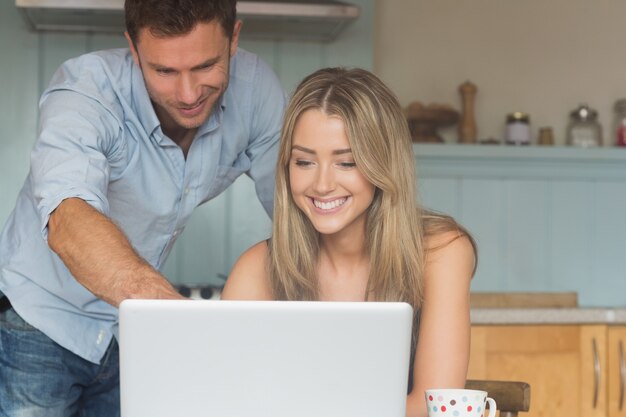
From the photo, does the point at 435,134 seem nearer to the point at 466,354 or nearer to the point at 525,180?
the point at 525,180

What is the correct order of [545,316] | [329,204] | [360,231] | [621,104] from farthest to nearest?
[621,104] → [545,316] → [360,231] → [329,204]

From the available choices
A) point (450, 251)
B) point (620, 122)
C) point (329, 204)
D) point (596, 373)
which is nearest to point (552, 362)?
point (596, 373)

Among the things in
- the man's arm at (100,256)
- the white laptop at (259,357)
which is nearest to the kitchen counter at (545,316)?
the man's arm at (100,256)

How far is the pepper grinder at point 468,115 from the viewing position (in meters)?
3.69

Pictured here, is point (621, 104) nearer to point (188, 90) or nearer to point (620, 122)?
point (620, 122)

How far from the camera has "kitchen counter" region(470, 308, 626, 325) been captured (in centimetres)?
314

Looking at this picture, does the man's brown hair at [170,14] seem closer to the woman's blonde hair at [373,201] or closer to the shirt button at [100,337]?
the woman's blonde hair at [373,201]

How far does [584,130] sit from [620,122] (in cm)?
15

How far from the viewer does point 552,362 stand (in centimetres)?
321

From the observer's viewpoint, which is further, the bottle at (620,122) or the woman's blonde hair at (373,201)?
the bottle at (620,122)

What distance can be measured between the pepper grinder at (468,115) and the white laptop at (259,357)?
2677 millimetres

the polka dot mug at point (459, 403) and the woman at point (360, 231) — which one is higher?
the woman at point (360, 231)

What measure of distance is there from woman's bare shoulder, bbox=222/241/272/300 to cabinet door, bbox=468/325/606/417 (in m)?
1.35

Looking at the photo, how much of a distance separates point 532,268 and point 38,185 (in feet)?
8.30
